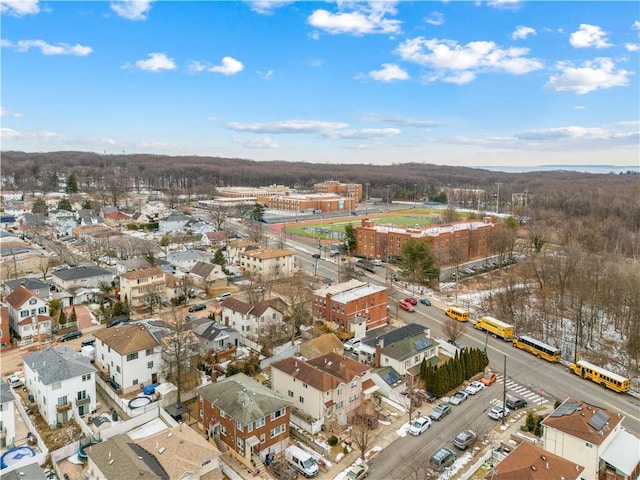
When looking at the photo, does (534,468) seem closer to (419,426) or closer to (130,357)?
(419,426)

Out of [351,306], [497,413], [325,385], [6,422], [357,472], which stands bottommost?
[357,472]

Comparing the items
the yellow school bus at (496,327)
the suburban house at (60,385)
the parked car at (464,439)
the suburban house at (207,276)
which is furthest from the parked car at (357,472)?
the suburban house at (207,276)

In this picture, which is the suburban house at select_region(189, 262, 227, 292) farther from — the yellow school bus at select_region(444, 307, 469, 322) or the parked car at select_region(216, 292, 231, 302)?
the yellow school bus at select_region(444, 307, 469, 322)

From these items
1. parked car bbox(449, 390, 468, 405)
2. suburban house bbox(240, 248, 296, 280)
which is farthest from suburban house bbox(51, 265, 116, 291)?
parked car bbox(449, 390, 468, 405)

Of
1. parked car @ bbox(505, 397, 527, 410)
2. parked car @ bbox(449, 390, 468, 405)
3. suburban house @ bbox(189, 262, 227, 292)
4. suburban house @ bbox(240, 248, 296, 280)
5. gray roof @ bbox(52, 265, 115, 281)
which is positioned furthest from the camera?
suburban house @ bbox(240, 248, 296, 280)

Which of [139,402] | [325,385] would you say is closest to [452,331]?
[325,385]
